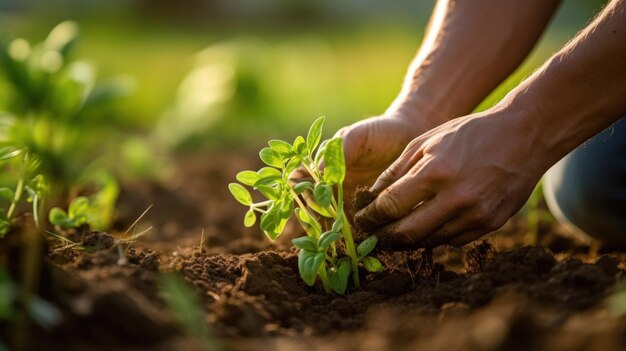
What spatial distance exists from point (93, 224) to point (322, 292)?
2.80 feet

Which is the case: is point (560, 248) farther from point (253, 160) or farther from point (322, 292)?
point (253, 160)

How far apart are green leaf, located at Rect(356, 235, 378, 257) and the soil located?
95mm

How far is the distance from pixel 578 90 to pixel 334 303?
80 cm

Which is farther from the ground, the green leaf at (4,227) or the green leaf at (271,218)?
the green leaf at (4,227)

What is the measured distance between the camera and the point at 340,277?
1.77 m

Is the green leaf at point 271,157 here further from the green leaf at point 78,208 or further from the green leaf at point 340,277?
the green leaf at point 78,208

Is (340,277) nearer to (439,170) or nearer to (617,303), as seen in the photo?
(439,170)

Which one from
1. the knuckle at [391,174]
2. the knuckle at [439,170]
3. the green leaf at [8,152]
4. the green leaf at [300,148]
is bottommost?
the knuckle at [439,170]

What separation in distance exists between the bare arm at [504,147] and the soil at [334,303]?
11 cm

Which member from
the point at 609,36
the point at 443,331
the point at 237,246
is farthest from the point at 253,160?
the point at 443,331

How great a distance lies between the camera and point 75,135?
3.44 m

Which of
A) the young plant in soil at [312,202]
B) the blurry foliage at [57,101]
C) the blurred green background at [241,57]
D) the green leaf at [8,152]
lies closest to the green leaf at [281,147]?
the young plant in soil at [312,202]

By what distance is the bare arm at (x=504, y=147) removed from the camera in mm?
1710

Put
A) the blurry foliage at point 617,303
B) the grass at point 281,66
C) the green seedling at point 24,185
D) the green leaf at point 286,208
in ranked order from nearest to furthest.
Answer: the blurry foliage at point 617,303 < the green leaf at point 286,208 < the green seedling at point 24,185 < the grass at point 281,66
